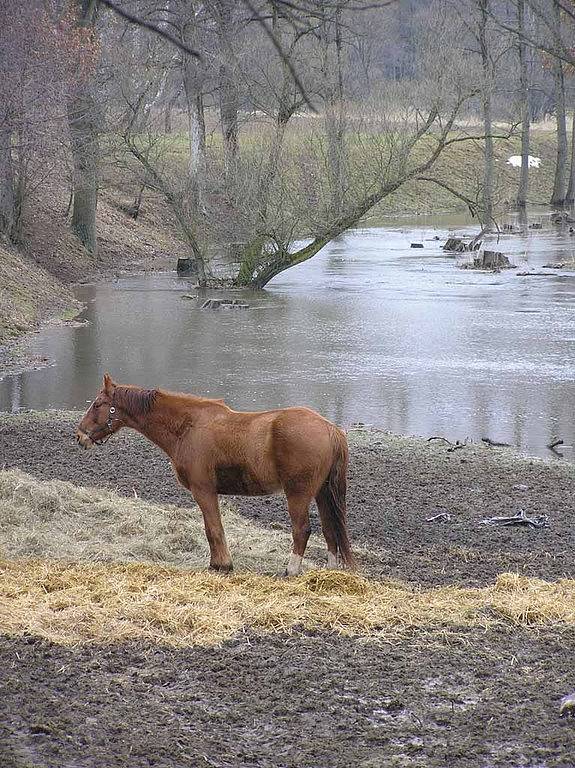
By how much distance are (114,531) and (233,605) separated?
242 centimetres

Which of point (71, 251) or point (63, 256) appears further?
point (71, 251)

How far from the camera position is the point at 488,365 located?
1798 cm

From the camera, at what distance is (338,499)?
763 cm

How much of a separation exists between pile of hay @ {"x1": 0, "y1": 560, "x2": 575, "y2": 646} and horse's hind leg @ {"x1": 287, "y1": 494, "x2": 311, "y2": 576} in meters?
0.27

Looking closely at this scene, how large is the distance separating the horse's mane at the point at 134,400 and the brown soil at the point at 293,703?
97.9 inches

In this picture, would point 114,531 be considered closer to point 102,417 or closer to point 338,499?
point 102,417

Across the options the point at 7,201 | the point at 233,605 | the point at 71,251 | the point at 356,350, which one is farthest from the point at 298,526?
the point at 71,251

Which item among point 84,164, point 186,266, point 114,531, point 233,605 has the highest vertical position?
point 84,164

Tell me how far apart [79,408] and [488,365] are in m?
6.91

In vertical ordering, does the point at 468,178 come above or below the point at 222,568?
above

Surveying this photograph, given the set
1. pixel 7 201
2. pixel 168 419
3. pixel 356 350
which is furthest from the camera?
pixel 7 201

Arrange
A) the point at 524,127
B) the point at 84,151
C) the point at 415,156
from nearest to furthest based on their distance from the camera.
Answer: the point at 84,151
the point at 415,156
the point at 524,127

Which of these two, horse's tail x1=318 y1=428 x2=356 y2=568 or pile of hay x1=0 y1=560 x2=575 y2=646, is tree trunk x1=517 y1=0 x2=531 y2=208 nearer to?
horse's tail x1=318 y1=428 x2=356 y2=568

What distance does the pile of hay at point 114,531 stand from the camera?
8.04 metres
